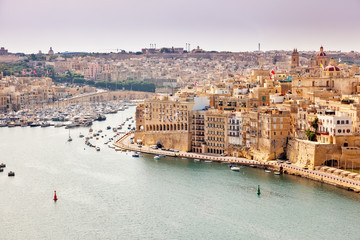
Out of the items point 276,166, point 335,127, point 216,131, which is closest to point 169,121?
point 216,131

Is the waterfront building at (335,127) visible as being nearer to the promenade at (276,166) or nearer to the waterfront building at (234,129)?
the promenade at (276,166)

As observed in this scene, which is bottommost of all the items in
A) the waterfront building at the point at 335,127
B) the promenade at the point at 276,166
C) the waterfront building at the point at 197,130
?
the promenade at the point at 276,166

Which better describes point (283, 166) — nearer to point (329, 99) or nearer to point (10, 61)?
point (329, 99)

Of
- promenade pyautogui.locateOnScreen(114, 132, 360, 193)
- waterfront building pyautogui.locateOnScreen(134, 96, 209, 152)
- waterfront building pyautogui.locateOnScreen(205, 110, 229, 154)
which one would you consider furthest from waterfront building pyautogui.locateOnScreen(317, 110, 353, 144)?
waterfront building pyautogui.locateOnScreen(134, 96, 209, 152)

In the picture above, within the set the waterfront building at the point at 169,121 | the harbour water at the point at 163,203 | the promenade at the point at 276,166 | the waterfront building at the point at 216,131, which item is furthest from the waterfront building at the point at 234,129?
the waterfront building at the point at 169,121

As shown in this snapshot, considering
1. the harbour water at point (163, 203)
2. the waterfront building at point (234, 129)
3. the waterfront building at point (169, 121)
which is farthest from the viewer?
the waterfront building at point (169, 121)

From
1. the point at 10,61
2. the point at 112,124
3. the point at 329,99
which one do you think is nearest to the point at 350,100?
the point at 329,99

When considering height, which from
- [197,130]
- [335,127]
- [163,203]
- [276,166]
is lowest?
[163,203]

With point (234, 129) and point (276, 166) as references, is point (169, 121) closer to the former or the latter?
point (234, 129)
